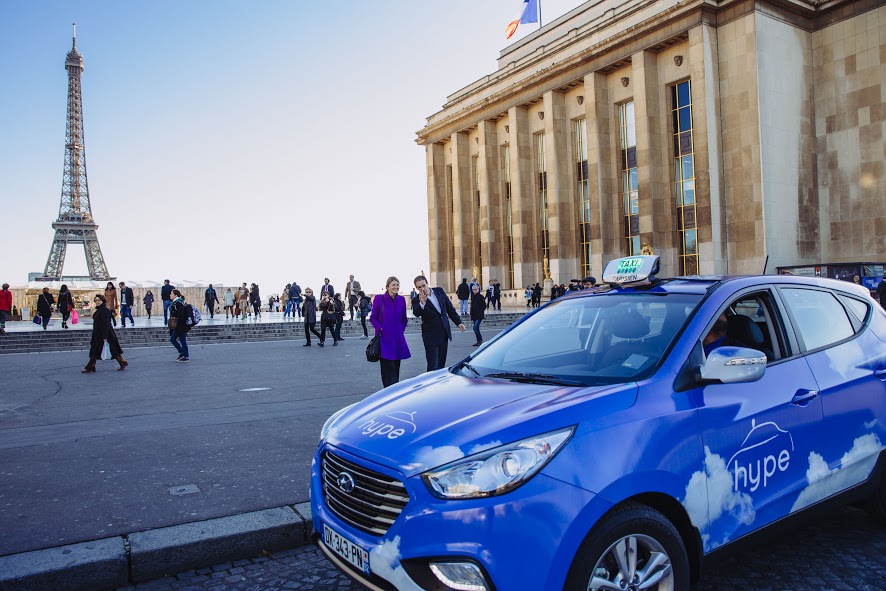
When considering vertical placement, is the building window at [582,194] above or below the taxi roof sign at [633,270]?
above

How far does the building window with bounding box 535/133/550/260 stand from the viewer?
158 feet

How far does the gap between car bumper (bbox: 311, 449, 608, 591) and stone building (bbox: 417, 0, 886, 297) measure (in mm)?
34181

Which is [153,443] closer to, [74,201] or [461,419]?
[461,419]

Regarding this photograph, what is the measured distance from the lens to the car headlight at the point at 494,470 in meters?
2.47

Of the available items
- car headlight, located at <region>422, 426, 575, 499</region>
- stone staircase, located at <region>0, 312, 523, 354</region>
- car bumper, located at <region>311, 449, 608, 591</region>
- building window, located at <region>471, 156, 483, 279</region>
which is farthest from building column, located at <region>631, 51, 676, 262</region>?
car bumper, located at <region>311, 449, 608, 591</region>

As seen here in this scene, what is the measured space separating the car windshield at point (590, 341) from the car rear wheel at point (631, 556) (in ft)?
2.22

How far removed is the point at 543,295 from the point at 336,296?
2631 cm

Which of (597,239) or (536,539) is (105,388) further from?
(597,239)

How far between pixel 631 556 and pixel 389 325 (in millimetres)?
5909

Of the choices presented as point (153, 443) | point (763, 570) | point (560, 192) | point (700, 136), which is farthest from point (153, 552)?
point (560, 192)

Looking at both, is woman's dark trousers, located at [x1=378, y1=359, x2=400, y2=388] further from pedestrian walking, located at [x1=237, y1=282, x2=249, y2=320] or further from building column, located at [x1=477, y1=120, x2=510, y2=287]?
building column, located at [x1=477, y1=120, x2=510, y2=287]

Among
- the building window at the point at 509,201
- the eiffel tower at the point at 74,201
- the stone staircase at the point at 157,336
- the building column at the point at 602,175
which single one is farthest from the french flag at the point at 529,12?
the eiffel tower at the point at 74,201

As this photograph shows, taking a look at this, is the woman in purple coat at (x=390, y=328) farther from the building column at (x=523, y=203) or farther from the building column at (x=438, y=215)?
the building column at (x=438, y=215)

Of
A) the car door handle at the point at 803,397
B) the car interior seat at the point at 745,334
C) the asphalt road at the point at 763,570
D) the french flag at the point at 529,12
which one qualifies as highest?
the french flag at the point at 529,12
